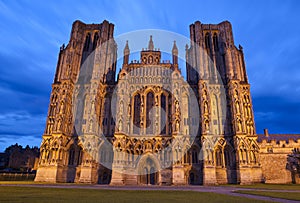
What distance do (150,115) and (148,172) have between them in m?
10.3

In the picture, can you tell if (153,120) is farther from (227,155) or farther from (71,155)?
(71,155)

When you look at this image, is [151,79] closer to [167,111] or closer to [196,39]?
[167,111]

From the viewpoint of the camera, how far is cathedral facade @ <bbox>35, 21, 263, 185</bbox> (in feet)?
110

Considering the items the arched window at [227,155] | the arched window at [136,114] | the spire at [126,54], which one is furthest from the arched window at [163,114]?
the arched window at [227,155]

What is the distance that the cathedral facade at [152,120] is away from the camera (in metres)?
33.6

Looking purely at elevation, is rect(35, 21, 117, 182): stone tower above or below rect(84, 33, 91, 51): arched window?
below

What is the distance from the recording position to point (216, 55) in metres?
43.9

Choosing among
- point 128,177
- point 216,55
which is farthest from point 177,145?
point 216,55

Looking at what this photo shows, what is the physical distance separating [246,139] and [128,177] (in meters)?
21.1

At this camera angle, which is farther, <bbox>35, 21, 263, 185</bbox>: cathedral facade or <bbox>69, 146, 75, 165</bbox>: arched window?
<bbox>69, 146, 75, 165</bbox>: arched window

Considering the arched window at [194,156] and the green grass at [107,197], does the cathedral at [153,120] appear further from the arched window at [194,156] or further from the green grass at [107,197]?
the green grass at [107,197]

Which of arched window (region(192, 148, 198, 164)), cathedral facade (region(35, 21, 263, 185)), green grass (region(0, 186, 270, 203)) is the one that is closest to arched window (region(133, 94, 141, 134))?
cathedral facade (region(35, 21, 263, 185))

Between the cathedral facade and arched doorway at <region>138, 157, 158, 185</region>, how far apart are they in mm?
165

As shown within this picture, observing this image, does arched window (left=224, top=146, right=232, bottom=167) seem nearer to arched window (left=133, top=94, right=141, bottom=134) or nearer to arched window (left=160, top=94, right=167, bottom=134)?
arched window (left=160, top=94, right=167, bottom=134)
